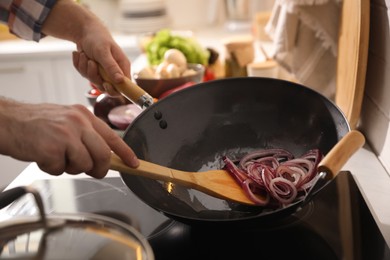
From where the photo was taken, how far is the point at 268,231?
624 millimetres

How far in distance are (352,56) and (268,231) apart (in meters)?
0.39

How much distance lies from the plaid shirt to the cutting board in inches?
22.2

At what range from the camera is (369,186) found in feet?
2.42

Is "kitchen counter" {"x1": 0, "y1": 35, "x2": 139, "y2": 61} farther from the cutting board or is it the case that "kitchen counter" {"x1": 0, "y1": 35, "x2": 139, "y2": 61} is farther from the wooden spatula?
the wooden spatula

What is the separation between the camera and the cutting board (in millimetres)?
791

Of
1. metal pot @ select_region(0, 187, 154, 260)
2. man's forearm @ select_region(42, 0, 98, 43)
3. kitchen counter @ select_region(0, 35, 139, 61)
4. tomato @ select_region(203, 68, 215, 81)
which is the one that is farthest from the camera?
kitchen counter @ select_region(0, 35, 139, 61)

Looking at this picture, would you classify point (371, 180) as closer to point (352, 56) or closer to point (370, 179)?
point (370, 179)

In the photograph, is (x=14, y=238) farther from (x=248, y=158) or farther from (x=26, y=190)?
(x=248, y=158)

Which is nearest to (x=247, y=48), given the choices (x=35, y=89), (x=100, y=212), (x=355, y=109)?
(x=355, y=109)

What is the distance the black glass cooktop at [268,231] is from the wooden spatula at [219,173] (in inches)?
2.0

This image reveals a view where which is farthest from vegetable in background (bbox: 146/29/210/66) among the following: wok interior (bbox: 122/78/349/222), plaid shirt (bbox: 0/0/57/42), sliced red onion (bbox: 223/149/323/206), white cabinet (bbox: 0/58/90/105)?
white cabinet (bbox: 0/58/90/105)

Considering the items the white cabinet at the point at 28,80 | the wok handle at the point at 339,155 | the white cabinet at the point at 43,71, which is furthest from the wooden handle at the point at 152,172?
the white cabinet at the point at 28,80

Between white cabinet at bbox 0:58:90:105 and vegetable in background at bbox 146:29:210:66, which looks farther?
white cabinet at bbox 0:58:90:105

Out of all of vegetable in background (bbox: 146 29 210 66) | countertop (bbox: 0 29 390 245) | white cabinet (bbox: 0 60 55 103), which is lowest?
white cabinet (bbox: 0 60 55 103)
